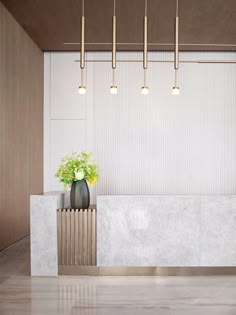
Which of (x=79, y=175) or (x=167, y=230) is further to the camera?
(x=79, y=175)

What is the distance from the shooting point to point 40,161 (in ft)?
25.8

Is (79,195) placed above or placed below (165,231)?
above

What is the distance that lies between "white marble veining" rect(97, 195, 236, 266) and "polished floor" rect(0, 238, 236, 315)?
0.21m

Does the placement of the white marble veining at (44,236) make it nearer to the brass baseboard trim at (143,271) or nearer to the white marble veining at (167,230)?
the brass baseboard trim at (143,271)

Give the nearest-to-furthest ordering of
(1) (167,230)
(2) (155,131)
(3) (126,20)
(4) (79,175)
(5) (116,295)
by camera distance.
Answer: (5) (116,295) → (1) (167,230) → (4) (79,175) → (3) (126,20) → (2) (155,131)

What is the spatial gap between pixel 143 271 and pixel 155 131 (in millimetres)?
4051

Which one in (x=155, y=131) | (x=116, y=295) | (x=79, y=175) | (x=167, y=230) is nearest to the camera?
(x=116, y=295)

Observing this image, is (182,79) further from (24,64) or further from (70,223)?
(70,223)

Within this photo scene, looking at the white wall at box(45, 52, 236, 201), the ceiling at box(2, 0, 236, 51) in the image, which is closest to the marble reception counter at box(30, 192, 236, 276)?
the ceiling at box(2, 0, 236, 51)

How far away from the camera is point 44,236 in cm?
443

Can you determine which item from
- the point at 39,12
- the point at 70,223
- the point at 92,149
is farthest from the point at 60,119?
the point at 70,223

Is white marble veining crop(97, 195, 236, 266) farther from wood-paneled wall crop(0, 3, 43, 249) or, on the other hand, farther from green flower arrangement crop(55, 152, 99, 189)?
wood-paneled wall crop(0, 3, 43, 249)

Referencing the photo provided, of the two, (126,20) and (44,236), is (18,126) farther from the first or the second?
(44,236)

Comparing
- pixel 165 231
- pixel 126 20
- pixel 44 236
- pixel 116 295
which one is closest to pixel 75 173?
pixel 44 236
